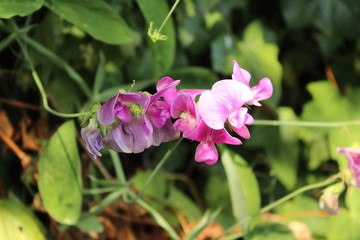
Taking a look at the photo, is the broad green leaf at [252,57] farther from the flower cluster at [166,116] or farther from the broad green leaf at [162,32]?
the flower cluster at [166,116]

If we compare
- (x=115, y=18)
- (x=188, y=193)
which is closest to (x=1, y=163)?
(x=115, y=18)

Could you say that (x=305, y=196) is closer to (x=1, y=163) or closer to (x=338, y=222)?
(x=338, y=222)

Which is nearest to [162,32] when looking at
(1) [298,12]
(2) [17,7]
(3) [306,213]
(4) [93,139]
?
(2) [17,7]

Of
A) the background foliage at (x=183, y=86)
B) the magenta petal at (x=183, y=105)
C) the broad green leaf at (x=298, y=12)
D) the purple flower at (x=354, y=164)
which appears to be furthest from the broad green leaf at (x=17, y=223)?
the broad green leaf at (x=298, y=12)

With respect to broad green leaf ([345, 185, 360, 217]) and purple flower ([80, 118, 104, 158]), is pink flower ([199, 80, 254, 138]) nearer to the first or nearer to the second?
purple flower ([80, 118, 104, 158])

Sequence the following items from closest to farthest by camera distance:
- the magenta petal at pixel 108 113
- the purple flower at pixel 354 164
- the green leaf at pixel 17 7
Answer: the magenta petal at pixel 108 113
the green leaf at pixel 17 7
the purple flower at pixel 354 164

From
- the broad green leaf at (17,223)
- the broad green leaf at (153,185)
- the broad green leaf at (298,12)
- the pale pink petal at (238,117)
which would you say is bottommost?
the broad green leaf at (153,185)

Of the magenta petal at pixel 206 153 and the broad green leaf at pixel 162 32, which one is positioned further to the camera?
the broad green leaf at pixel 162 32

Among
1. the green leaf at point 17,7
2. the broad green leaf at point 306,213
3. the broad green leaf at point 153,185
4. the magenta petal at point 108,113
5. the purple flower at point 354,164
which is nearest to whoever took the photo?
the magenta petal at point 108,113
